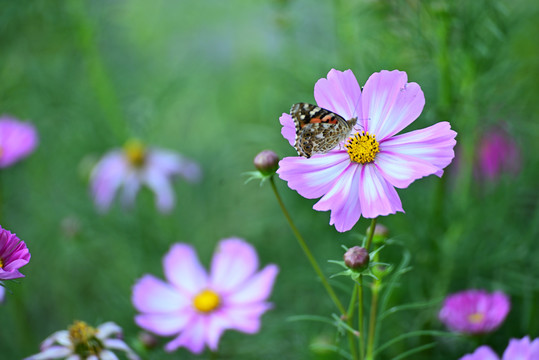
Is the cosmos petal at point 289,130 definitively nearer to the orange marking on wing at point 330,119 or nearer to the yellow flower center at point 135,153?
the orange marking on wing at point 330,119

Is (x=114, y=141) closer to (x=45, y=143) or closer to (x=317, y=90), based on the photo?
(x=45, y=143)

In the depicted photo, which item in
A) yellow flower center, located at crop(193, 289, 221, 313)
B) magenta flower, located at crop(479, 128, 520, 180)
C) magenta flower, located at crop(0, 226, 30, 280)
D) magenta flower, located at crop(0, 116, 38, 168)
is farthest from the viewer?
magenta flower, located at crop(479, 128, 520, 180)

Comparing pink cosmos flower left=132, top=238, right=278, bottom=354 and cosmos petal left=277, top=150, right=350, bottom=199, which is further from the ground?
pink cosmos flower left=132, top=238, right=278, bottom=354

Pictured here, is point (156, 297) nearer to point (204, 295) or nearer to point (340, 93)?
point (204, 295)

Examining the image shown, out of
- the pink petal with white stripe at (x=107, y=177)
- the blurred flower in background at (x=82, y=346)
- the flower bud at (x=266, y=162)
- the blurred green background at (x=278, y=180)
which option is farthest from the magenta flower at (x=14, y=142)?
the flower bud at (x=266, y=162)

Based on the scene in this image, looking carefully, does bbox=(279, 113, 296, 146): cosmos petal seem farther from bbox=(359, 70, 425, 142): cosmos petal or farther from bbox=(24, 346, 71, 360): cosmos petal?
bbox=(24, 346, 71, 360): cosmos petal

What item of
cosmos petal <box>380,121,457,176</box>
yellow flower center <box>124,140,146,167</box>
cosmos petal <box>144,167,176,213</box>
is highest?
yellow flower center <box>124,140,146,167</box>

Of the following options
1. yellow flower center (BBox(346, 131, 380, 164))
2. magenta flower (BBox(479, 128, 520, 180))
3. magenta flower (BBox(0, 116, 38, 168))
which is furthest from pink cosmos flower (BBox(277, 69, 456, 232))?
magenta flower (BBox(479, 128, 520, 180))
